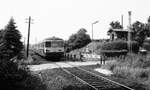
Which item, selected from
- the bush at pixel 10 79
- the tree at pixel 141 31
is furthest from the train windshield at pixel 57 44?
the tree at pixel 141 31

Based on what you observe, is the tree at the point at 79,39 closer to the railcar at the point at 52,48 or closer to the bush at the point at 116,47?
the bush at the point at 116,47

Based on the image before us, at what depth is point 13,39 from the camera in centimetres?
2517

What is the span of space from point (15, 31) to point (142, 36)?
2875 centimetres

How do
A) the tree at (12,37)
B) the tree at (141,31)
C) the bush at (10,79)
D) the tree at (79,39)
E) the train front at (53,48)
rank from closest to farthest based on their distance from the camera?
1. the bush at (10,79)
2. the train front at (53,48)
3. the tree at (12,37)
4. the tree at (141,31)
5. the tree at (79,39)

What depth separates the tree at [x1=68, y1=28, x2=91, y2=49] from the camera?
1777 inches

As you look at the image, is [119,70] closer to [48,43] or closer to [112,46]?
[48,43]

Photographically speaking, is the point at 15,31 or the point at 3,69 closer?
the point at 3,69

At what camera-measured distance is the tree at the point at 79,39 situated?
45.1 m

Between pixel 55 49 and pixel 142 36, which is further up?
pixel 142 36

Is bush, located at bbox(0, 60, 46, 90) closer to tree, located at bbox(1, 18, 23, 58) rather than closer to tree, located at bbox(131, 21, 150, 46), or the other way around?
tree, located at bbox(1, 18, 23, 58)

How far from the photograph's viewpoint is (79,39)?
45188 millimetres

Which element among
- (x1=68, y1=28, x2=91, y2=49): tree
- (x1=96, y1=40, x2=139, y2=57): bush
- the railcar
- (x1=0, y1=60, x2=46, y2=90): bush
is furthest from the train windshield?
(x1=68, y1=28, x2=91, y2=49): tree

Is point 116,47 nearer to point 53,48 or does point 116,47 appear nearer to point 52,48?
point 53,48

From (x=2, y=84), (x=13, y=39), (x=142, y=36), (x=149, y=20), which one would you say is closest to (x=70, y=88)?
(x=2, y=84)
